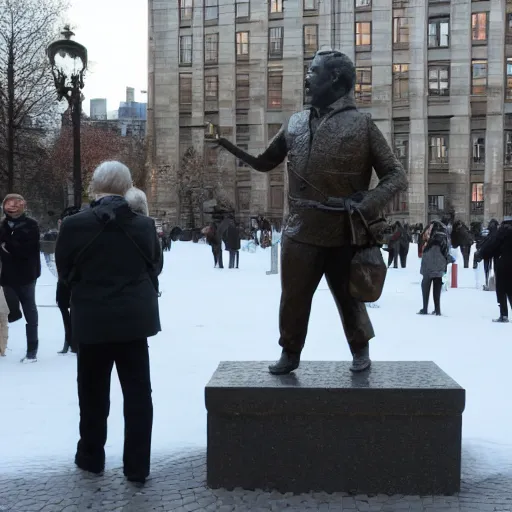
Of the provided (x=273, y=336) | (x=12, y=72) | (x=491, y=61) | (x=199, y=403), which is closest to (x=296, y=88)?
(x=491, y=61)

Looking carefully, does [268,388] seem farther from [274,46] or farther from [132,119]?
[132,119]

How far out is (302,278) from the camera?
501 cm

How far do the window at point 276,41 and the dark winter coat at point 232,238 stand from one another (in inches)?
1365

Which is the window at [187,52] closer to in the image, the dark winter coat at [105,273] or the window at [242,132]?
the window at [242,132]

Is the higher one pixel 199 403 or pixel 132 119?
pixel 132 119

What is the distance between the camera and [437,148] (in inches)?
2223

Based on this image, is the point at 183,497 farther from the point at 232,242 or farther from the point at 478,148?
Result: the point at 478,148

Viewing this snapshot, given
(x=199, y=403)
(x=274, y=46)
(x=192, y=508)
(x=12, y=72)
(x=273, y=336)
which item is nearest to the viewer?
(x=192, y=508)

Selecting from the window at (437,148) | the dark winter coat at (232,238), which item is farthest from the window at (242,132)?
the dark winter coat at (232,238)

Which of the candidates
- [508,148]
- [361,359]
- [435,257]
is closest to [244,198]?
[508,148]

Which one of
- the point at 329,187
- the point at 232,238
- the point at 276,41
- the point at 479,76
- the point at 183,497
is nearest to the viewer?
the point at 183,497

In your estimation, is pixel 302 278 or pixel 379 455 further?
pixel 302 278

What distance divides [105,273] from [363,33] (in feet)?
184

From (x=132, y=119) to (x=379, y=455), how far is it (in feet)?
351
